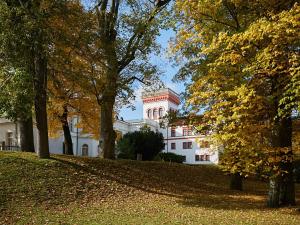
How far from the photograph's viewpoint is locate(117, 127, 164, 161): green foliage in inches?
1682

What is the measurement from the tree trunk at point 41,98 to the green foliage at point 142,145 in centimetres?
2408

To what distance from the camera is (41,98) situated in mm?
17641

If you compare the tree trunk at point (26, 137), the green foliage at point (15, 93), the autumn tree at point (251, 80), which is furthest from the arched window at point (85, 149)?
the autumn tree at point (251, 80)

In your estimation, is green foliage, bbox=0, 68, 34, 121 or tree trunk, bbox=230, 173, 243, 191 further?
tree trunk, bbox=230, 173, 243, 191

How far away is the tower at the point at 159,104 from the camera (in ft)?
256

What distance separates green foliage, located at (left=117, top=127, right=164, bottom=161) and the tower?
109 ft

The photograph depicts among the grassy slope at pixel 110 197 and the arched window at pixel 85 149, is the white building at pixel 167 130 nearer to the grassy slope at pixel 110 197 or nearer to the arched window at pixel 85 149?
the arched window at pixel 85 149

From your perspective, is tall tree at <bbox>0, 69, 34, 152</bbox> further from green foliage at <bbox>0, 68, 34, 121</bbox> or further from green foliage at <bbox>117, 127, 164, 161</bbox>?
green foliage at <bbox>117, 127, 164, 161</bbox>

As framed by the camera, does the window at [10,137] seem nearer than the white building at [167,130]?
Yes

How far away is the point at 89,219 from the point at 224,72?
6.19m

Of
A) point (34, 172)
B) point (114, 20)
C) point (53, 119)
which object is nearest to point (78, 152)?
point (53, 119)

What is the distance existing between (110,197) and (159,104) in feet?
210

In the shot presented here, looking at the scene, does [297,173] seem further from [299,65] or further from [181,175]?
[299,65]

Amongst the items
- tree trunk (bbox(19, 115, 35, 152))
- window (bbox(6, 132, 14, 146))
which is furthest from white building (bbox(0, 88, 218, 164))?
tree trunk (bbox(19, 115, 35, 152))
